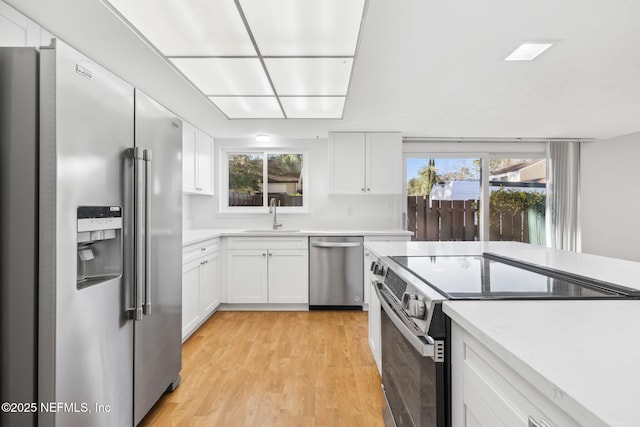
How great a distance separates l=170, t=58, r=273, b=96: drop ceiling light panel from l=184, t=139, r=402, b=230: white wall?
183cm

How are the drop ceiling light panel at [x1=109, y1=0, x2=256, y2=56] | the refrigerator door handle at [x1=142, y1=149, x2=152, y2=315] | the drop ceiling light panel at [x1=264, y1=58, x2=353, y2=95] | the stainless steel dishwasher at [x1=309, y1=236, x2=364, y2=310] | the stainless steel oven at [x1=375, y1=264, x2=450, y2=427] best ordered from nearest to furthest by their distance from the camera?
the stainless steel oven at [x1=375, y1=264, x2=450, y2=427], the drop ceiling light panel at [x1=109, y1=0, x2=256, y2=56], the refrigerator door handle at [x1=142, y1=149, x2=152, y2=315], the drop ceiling light panel at [x1=264, y1=58, x2=353, y2=95], the stainless steel dishwasher at [x1=309, y1=236, x2=364, y2=310]

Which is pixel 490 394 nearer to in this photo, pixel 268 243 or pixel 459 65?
pixel 459 65

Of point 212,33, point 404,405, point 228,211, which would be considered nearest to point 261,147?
point 228,211

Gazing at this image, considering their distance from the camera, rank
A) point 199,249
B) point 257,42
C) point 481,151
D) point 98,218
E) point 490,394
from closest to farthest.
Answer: point 490,394 → point 98,218 → point 257,42 → point 199,249 → point 481,151

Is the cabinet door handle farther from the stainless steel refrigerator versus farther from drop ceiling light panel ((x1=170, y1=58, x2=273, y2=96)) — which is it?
drop ceiling light panel ((x1=170, y1=58, x2=273, y2=96))

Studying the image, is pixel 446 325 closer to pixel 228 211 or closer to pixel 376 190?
pixel 376 190

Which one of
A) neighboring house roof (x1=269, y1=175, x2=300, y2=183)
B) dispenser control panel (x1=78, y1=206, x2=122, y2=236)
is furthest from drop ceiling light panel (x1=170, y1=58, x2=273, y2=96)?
neighboring house roof (x1=269, y1=175, x2=300, y2=183)

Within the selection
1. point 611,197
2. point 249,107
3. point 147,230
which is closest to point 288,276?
point 249,107

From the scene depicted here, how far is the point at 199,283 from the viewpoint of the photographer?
3062 millimetres

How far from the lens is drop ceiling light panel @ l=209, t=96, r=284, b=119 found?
276 centimetres

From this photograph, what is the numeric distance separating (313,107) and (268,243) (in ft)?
5.31

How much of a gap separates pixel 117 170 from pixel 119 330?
0.74 m

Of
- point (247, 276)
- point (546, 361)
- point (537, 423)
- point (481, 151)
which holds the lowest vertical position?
point (247, 276)

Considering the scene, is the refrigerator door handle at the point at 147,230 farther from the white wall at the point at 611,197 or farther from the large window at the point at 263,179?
the white wall at the point at 611,197
